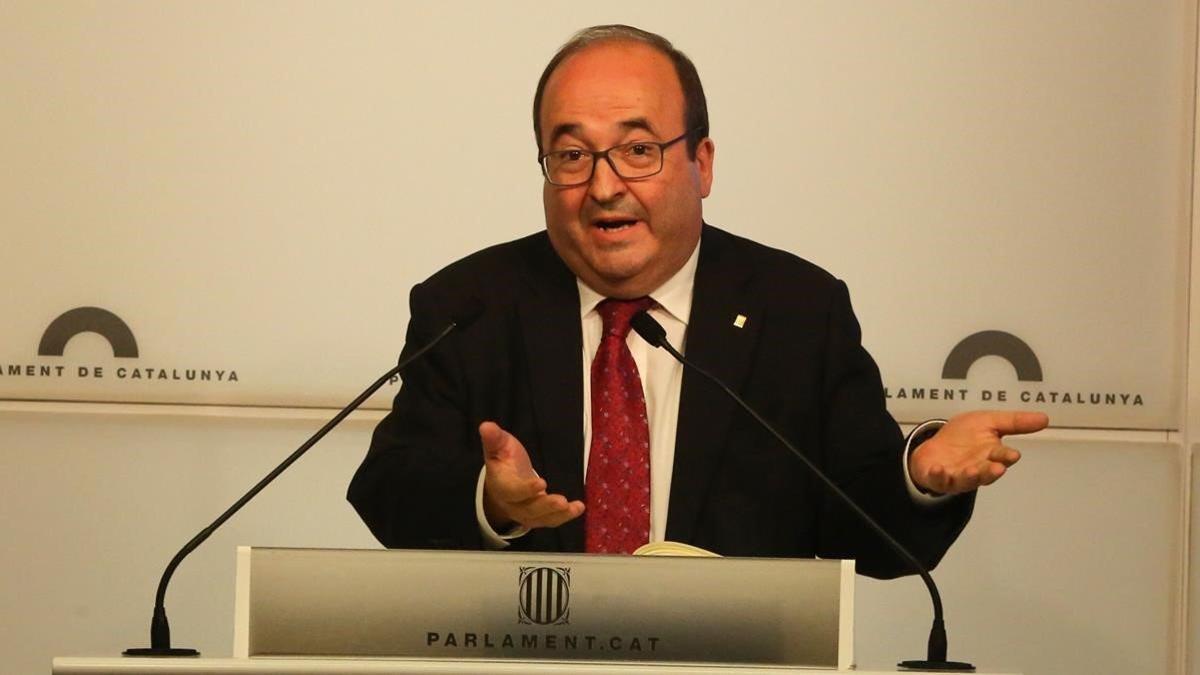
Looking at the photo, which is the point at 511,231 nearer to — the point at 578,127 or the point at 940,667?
the point at 578,127

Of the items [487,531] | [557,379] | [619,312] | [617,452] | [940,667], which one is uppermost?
[619,312]

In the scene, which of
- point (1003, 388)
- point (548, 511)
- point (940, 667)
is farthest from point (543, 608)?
point (1003, 388)

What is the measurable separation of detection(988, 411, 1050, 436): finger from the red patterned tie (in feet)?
2.46

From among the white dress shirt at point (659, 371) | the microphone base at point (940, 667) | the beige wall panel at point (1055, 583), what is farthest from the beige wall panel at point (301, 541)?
the microphone base at point (940, 667)

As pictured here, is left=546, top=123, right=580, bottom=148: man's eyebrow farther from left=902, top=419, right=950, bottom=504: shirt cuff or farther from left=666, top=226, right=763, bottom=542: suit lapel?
left=902, top=419, right=950, bottom=504: shirt cuff

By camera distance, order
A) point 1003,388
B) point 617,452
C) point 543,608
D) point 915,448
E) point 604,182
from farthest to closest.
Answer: point 1003,388
point 604,182
point 617,452
point 915,448
point 543,608

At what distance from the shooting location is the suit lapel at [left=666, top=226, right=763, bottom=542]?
2676 mm

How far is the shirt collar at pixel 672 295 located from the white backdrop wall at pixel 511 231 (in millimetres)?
553

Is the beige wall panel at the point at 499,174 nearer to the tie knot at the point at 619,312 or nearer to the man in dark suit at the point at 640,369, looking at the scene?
the man in dark suit at the point at 640,369

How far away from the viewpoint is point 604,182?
2.81 m

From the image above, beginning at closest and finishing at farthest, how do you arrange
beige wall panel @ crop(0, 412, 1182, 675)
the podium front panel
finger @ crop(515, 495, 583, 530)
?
the podium front panel
finger @ crop(515, 495, 583, 530)
beige wall panel @ crop(0, 412, 1182, 675)

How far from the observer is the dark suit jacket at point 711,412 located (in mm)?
2643

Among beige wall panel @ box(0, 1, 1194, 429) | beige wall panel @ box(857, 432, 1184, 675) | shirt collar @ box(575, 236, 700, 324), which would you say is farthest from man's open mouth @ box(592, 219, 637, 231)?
beige wall panel @ box(857, 432, 1184, 675)

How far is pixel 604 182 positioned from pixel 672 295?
23 centimetres
